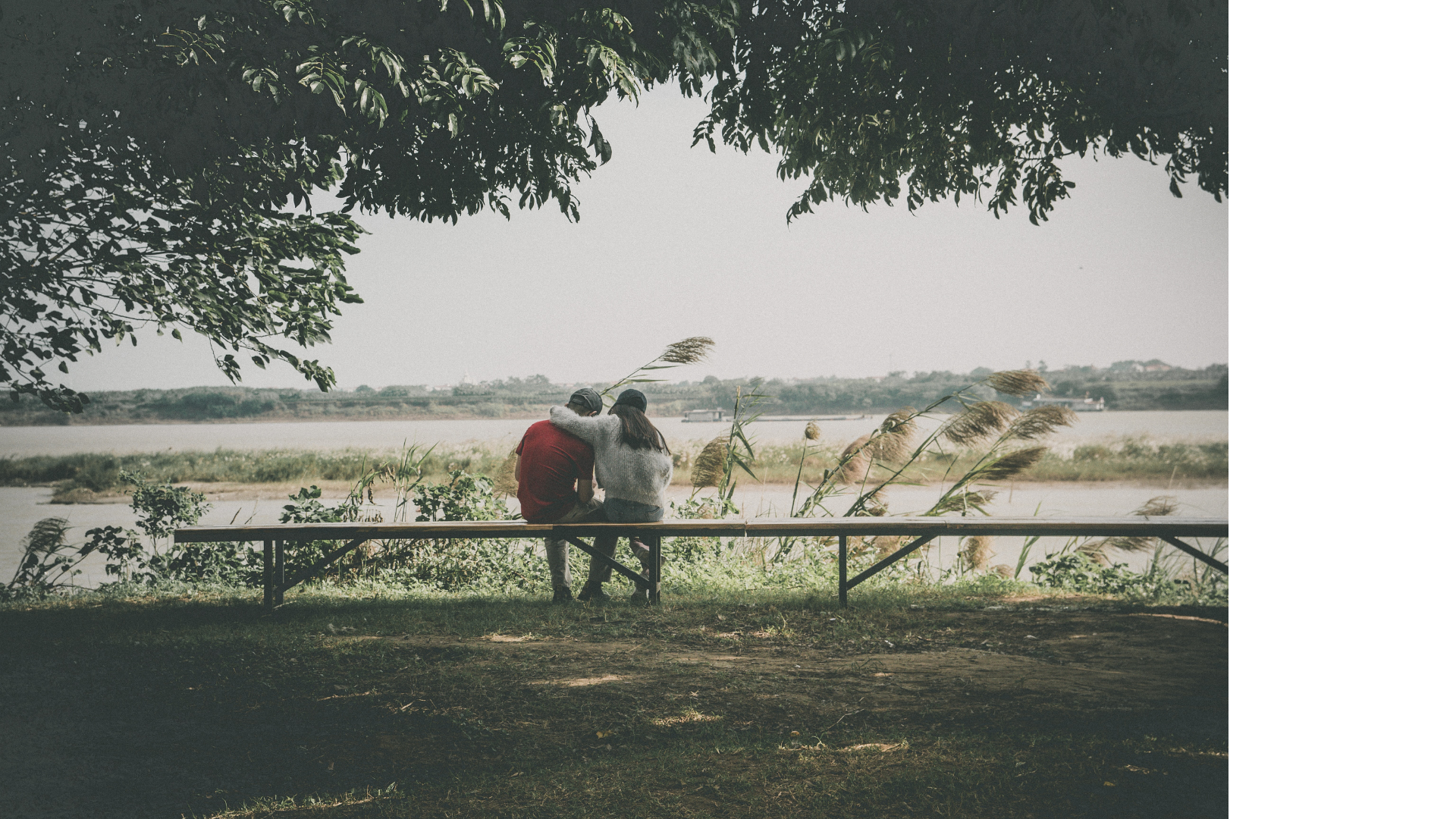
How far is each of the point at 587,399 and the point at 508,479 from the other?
89 centimetres

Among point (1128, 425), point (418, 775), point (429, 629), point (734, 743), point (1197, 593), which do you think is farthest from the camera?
point (1128, 425)

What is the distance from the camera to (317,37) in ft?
10.0

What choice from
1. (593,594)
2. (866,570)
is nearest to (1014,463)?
(866,570)

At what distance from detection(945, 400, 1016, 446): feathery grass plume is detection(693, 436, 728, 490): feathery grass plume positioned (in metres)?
1.38

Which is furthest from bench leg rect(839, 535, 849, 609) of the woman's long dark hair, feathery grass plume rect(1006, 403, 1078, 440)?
feathery grass plume rect(1006, 403, 1078, 440)

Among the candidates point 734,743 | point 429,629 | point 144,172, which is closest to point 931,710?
point 734,743

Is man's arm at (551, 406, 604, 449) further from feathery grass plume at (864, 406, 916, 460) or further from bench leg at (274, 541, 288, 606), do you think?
feathery grass plume at (864, 406, 916, 460)

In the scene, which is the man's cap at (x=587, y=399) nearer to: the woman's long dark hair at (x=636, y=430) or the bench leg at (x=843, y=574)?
the woman's long dark hair at (x=636, y=430)

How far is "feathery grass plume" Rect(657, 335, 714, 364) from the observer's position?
5.14m

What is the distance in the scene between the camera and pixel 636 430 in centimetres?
432

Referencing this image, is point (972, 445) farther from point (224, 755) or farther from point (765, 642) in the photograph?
point (224, 755)

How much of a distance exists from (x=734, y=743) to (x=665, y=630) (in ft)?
4.23

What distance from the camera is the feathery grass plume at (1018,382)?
4.89 m

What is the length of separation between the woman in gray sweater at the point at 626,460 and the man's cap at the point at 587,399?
115 mm
